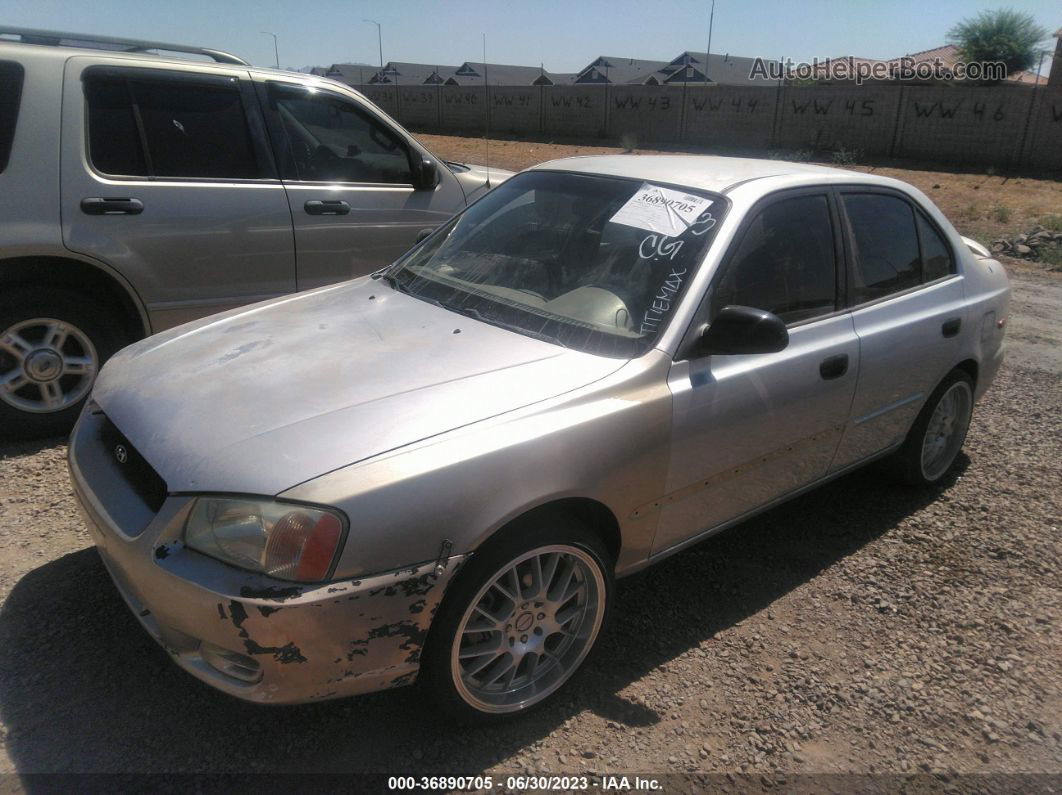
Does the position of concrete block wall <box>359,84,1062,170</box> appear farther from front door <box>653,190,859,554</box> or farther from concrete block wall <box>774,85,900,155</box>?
front door <box>653,190,859,554</box>

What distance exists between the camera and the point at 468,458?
218 centimetres

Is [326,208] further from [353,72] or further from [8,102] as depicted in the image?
[353,72]

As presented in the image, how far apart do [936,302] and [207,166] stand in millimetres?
4088

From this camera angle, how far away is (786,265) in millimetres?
3176

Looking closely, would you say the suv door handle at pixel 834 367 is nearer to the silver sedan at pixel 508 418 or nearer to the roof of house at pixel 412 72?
the silver sedan at pixel 508 418

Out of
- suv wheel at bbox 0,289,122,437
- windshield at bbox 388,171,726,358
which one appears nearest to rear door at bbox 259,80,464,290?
suv wheel at bbox 0,289,122,437

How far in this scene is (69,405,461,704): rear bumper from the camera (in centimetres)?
201

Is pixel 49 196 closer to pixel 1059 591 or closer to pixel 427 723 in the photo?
pixel 427 723

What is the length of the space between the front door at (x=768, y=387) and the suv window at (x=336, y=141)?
3146 mm

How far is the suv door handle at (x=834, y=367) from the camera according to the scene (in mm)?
3191

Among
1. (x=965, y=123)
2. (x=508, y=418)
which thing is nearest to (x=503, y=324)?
(x=508, y=418)

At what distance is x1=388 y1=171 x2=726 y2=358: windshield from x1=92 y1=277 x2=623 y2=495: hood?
14cm

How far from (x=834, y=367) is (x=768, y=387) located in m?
0.43

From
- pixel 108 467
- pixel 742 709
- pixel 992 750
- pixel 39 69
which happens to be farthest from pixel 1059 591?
pixel 39 69
